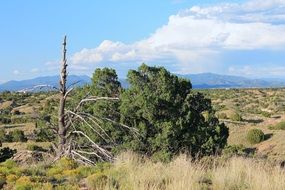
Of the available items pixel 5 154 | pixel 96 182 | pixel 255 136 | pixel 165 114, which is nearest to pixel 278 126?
pixel 255 136

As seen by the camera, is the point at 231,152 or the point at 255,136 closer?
the point at 231,152

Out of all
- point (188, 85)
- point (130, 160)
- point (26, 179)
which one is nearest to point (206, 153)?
point (188, 85)

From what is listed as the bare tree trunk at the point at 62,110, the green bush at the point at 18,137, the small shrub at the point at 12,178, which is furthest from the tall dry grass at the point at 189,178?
the green bush at the point at 18,137

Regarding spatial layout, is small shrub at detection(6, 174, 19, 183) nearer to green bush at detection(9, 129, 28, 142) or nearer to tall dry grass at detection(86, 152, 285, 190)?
tall dry grass at detection(86, 152, 285, 190)

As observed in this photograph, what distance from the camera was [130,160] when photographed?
12.6m

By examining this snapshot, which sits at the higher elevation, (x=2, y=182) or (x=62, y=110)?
(x=62, y=110)

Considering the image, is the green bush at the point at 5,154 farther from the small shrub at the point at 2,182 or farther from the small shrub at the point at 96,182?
the small shrub at the point at 96,182

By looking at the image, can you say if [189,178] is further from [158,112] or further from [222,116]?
[222,116]

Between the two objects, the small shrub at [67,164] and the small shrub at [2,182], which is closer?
the small shrub at [2,182]

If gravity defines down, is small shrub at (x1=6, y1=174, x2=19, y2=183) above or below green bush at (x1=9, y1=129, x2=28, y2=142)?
above

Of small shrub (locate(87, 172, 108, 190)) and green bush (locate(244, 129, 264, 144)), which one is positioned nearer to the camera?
small shrub (locate(87, 172, 108, 190))

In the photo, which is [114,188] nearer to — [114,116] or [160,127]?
[160,127]

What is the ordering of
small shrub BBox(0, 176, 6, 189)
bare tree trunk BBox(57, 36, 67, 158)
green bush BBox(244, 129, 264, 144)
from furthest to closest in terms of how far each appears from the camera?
green bush BBox(244, 129, 264, 144) → bare tree trunk BBox(57, 36, 67, 158) → small shrub BBox(0, 176, 6, 189)

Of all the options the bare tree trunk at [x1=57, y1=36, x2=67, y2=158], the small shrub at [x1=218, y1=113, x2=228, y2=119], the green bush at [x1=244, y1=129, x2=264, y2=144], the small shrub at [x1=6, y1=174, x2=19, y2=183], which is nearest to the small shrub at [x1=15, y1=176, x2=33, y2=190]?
the small shrub at [x1=6, y1=174, x2=19, y2=183]
